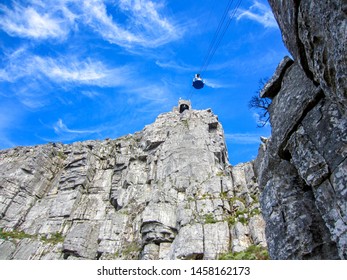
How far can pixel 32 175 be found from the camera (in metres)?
61.0

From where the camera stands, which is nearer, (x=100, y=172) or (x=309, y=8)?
(x=309, y=8)

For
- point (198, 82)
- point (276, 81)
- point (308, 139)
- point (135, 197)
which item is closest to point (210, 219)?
point (135, 197)

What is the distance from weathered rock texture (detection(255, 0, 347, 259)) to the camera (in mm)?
6745

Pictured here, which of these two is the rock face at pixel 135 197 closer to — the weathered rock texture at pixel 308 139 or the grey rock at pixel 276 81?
the weathered rock texture at pixel 308 139

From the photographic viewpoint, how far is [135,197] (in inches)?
1818

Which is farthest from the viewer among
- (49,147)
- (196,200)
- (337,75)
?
(49,147)

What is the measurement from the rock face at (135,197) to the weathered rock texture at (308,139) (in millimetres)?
20234

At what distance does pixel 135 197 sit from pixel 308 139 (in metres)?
39.9

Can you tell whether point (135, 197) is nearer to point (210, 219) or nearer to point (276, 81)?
point (210, 219)

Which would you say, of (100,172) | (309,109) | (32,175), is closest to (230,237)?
(309,109)

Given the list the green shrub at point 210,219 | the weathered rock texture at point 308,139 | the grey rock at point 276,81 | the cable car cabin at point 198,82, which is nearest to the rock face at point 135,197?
the green shrub at point 210,219

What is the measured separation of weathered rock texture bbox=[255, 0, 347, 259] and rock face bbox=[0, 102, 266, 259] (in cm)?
2023

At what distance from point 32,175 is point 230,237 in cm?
4895
